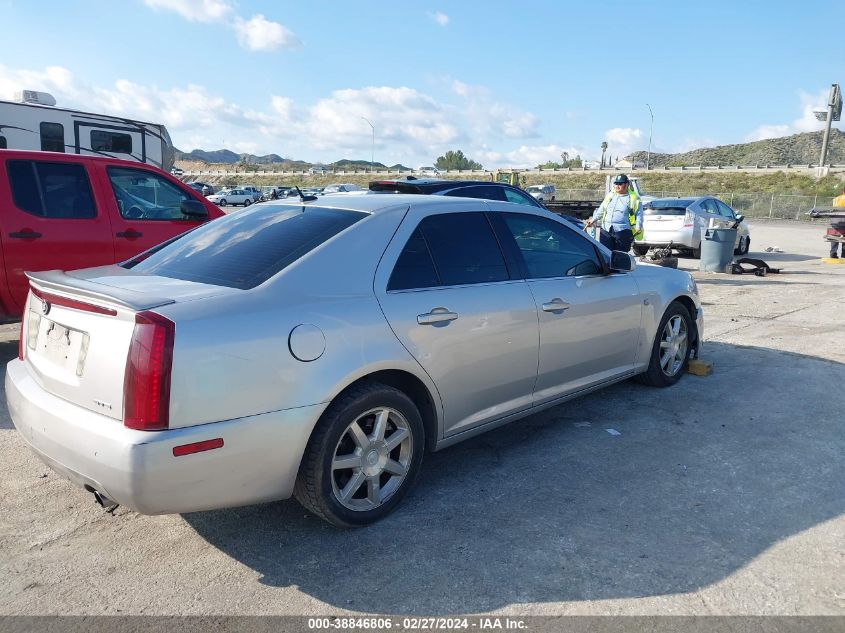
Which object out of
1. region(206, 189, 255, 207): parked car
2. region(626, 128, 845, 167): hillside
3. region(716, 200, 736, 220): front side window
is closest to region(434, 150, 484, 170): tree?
region(626, 128, 845, 167): hillside

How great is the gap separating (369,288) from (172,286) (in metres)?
0.92

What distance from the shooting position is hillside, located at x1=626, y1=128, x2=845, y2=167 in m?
138

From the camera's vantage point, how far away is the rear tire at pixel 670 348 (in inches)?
215

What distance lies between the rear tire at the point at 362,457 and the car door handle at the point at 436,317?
15.5 inches

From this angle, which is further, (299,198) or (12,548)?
(299,198)

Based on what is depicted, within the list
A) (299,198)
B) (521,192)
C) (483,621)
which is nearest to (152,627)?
(483,621)

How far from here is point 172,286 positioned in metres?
3.14

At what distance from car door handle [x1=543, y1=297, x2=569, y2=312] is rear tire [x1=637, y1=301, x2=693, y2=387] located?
1426mm

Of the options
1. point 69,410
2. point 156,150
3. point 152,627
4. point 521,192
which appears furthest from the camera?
point 156,150

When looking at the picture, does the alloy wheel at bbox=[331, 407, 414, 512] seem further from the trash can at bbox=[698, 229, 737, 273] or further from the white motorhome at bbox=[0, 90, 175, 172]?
the white motorhome at bbox=[0, 90, 175, 172]

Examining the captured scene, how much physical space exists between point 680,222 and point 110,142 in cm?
1259

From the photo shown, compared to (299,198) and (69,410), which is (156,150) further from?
(69,410)

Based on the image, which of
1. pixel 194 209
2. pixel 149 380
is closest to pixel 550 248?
pixel 149 380

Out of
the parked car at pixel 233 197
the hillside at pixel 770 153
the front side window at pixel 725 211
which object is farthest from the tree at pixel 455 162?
the front side window at pixel 725 211
